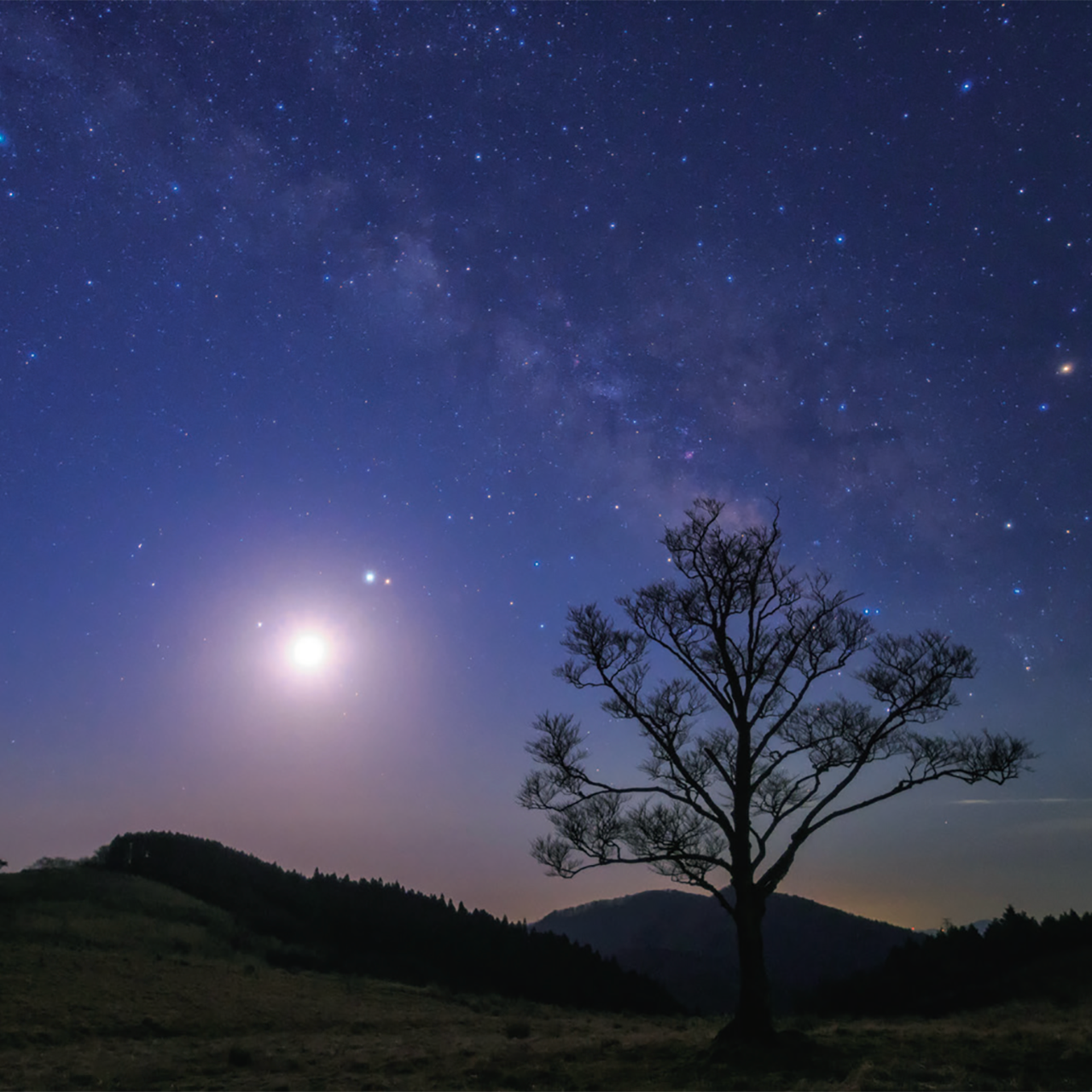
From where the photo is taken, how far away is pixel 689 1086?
10008mm

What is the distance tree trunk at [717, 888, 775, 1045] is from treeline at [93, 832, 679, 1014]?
60.6 meters

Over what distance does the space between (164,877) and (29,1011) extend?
90376mm

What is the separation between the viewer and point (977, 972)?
36625 millimetres

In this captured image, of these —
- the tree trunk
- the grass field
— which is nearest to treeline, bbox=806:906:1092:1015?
the grass field

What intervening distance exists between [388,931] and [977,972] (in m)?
81.2

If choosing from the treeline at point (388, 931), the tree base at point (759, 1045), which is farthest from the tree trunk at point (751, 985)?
the treeline at point (388, 931)

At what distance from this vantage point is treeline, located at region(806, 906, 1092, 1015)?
2631 cm

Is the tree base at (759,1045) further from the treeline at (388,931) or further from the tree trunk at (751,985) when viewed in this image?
the treeline at (388,931)

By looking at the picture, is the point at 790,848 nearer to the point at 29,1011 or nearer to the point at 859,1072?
the point at 859,1072

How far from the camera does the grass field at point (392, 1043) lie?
10.6 m

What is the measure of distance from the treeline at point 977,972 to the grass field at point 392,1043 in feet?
16.7

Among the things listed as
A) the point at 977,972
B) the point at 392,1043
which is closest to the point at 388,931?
the point at 977,972

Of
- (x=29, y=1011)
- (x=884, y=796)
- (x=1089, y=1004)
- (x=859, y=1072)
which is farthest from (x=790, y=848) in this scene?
(x=29, y=1011)

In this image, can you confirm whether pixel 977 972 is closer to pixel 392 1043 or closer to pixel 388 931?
pixel 392 1043
